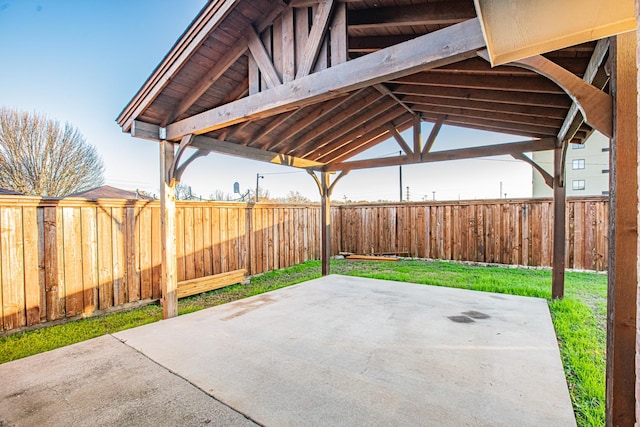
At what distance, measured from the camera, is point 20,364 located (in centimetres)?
262

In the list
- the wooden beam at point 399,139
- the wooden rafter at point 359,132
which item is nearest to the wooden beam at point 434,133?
the wooden beam at point 399,139

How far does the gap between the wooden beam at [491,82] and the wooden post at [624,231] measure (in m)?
1.80

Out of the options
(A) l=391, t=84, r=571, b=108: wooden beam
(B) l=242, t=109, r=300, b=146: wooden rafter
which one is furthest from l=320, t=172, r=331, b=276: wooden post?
Result: (A) l=391, t=84, r=571, b=108: wooden beam

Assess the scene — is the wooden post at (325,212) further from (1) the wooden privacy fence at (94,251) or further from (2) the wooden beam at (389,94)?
(2) the wooden beam at (389,94)

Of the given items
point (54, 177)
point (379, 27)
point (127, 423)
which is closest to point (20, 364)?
point (127, 423)

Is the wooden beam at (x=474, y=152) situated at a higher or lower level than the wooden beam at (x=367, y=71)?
lower

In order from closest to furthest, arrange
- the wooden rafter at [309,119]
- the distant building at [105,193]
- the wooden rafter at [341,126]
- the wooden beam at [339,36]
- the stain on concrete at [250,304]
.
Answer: the wooden beam at [339,36], the stain on concrete at [250,304], the wooden rafter at [309,119], the wooden rafter at [341,126], the distant building at [105,193]

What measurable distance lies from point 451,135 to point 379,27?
10260 mm

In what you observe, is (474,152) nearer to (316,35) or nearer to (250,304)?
(316,35)

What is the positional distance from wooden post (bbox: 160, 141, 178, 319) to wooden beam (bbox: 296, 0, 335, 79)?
232 cm

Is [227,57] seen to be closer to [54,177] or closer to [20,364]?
[20,364]

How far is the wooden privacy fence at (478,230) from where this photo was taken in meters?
6.26

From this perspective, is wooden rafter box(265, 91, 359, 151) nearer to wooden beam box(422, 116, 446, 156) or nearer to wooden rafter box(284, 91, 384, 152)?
wooden rafter box(284, 91, 384, 152)

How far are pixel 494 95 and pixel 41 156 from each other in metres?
15.3
